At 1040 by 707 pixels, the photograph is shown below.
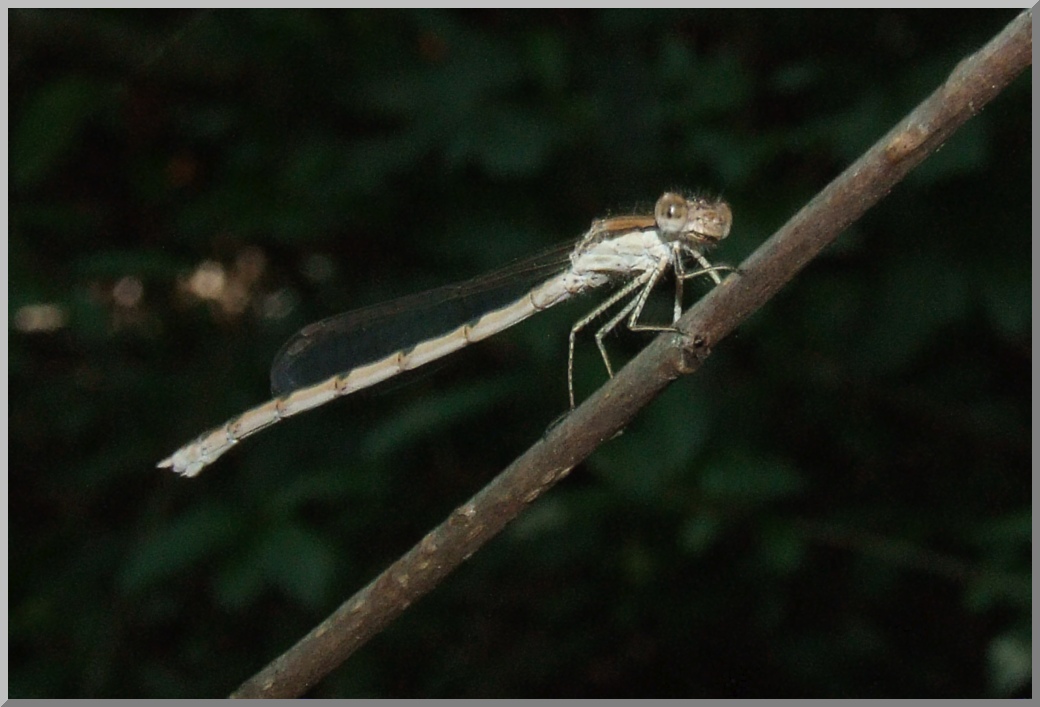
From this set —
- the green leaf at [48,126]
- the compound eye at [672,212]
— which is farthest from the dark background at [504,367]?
the compound eye at [672,212]

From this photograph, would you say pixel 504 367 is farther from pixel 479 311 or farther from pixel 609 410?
pixel 609 410

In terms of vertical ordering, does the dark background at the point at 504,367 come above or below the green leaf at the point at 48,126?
below

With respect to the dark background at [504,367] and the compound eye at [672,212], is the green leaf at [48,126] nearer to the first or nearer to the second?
the dark background at [504,367]

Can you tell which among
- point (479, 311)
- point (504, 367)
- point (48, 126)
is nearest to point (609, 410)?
point (479, 311)

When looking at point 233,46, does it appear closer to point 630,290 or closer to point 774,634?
point 630,290

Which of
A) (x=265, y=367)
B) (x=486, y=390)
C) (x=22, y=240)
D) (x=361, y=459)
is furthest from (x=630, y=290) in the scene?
(x=22, y=240)
